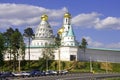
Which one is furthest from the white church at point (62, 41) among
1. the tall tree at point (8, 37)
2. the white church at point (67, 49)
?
the tall tree at point (8, 37)

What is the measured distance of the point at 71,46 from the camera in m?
160

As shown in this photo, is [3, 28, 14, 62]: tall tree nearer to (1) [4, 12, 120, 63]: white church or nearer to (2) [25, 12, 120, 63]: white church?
(1) [4, 12, 120, 63]: white church

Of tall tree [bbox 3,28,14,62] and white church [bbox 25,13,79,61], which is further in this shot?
white church [bbox 25,13,79,61]

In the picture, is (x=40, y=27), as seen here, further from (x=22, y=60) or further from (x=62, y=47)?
(x=22, y=60)

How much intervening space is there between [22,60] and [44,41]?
36.3m

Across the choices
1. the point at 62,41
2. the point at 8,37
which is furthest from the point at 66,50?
the point at 8,37

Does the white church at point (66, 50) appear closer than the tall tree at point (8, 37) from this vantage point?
No

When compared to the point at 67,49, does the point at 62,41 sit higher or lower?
higher

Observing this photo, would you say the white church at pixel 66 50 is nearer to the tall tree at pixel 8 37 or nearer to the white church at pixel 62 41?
the white church at pixel 62 41

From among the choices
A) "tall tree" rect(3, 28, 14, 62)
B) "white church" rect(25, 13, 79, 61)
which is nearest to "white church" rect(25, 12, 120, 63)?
"white church" rect(25, 13, 79, 61)

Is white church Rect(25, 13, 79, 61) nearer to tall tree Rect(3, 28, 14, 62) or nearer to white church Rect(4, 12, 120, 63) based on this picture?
white church Rect(4, 12, 120, 63)

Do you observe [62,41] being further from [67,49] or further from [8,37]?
[8,37]

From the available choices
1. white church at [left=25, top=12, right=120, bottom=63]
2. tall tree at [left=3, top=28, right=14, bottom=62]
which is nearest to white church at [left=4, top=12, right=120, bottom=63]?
white church at [left=25, top=12, right=120, bottom=63]

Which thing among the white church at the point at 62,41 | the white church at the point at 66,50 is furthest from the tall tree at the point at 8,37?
the white church at the point at 62,41
